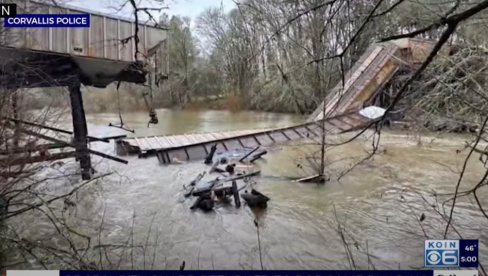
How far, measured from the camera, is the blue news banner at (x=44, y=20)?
4.63 metres

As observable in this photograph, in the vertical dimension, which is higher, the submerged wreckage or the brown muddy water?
the submerged wreckage

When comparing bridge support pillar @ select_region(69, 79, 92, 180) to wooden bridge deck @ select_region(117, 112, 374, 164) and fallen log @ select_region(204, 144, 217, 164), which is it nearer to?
wooden bridge deck @ select_region(117, 112, 374, 164)

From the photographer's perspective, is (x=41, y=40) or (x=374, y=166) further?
(x=374, y=166)

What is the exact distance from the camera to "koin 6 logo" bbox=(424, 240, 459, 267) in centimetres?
451

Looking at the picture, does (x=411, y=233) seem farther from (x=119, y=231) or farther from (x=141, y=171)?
(x=141, y=171)

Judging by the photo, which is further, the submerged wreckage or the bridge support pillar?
the bridge support pillar

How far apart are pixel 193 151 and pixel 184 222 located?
6.53 metres

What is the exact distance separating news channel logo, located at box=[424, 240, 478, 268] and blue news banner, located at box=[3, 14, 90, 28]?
18.0ft

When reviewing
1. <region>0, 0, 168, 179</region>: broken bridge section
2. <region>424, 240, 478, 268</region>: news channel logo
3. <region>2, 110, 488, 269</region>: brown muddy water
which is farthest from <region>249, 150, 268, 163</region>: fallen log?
<region>424, 240, 478, 268</region>: news channel logo

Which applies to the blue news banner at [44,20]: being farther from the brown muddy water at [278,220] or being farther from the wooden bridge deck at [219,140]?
the wooden bridge deck at [219,140]

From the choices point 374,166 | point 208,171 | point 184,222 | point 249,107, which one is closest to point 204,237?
point 184,222

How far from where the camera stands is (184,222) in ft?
26.1

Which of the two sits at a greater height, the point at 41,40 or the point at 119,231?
the point at 41,40

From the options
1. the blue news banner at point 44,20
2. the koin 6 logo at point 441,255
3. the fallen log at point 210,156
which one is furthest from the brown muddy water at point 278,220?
the blue news banner at point 44,20
